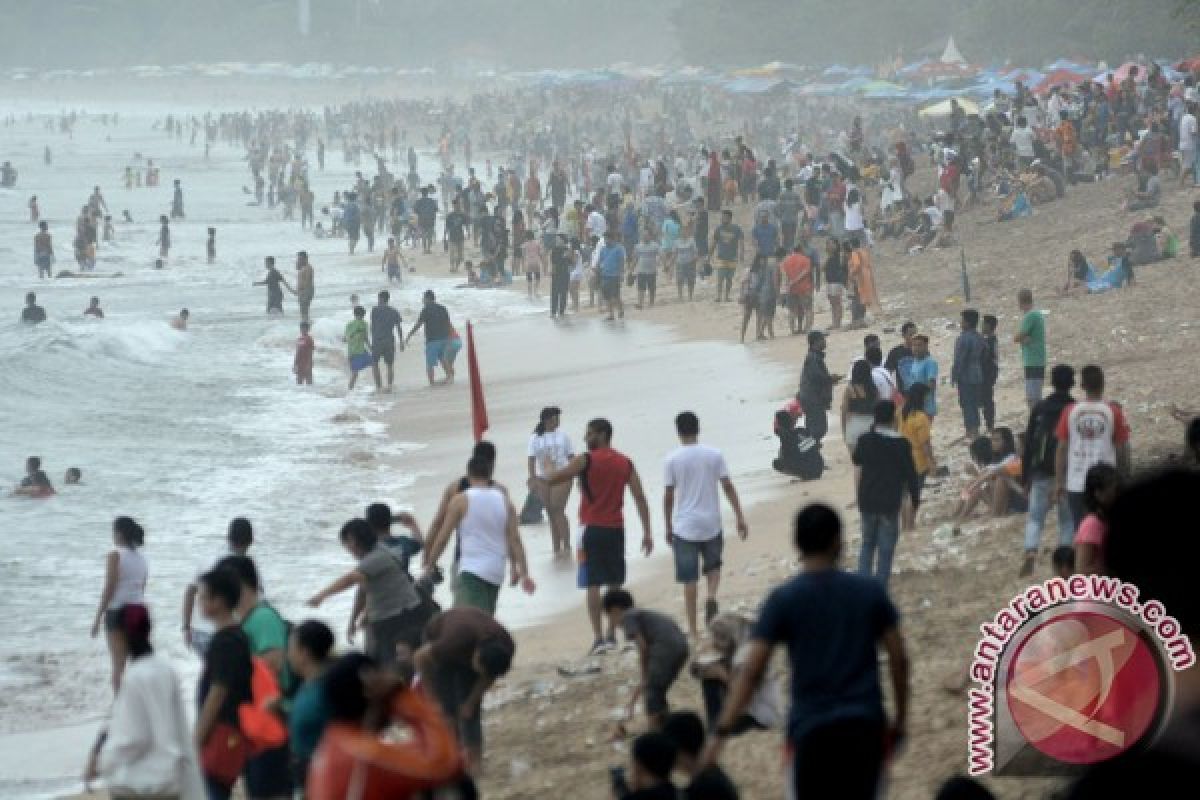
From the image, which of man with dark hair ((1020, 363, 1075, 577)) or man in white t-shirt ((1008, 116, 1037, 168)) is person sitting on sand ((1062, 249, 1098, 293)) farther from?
man with dark hair ((1020, 363, 1075, 577))

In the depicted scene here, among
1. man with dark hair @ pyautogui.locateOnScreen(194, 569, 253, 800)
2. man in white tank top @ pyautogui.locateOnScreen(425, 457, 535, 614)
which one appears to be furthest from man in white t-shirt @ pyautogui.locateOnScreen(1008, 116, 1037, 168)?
man with dark hair @ pyautogui.locateOnScreen(194, 569, 253, 800)

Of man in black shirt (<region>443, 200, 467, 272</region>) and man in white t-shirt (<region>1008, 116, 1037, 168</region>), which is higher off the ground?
man in white t-shirt (<region>1008, 116, 1037, 168</region>)

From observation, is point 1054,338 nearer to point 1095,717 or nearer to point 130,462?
point 130,462

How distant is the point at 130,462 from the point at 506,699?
478 inches

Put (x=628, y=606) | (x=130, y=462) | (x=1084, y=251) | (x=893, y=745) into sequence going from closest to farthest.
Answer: (x=893, y=745) < (x=628, y=606) < (x=130, y=462) < (x=1084, y=251)

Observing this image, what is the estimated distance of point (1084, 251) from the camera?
81.7 feet

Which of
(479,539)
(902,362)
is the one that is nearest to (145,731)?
(479,539)

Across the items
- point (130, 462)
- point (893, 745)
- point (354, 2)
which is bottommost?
point (130, 462)

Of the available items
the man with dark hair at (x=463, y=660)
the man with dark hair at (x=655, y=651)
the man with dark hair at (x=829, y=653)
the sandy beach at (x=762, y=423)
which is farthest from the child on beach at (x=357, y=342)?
the man with dark hair at (x=829, y=653)

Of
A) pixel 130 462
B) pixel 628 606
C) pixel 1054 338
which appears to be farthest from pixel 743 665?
pixel 130 462

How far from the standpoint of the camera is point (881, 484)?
1061 cm

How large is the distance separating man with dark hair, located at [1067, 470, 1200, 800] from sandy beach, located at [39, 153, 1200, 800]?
142 inches

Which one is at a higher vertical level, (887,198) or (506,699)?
(887,198)

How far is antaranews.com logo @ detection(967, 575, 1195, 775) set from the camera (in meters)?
4.34
